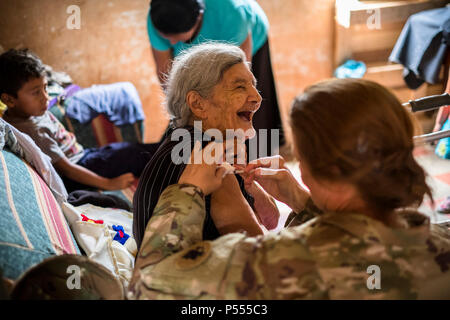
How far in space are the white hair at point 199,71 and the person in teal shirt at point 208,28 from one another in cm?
46

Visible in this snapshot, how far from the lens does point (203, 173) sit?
1.13m

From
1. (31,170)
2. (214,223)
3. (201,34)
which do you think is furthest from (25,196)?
(201,34)

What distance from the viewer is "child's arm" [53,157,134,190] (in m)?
2.44

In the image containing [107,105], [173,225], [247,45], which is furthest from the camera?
[107,105]

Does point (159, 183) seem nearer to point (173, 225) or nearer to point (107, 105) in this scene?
point (173, 225)

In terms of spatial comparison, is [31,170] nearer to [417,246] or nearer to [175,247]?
[175,247]

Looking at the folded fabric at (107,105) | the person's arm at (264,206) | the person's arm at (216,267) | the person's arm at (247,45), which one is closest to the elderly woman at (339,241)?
the person's arm at (216,267)

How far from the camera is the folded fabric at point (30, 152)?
1610 millimetres

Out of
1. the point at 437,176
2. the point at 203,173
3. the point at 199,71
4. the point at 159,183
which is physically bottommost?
the point at 437,176

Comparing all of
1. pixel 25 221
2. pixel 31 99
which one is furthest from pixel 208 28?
pixel 25 221

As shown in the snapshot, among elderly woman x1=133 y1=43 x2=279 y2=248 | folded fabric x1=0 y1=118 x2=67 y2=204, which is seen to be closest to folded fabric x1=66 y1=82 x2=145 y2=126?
folded fabric x1=0 y1=118 x2=67 y2=204

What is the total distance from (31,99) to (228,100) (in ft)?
4.67

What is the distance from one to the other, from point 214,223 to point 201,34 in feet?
5.66

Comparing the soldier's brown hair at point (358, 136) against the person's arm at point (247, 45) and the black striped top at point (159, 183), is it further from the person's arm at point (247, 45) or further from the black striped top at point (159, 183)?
the person's arm at point (247, 45)
